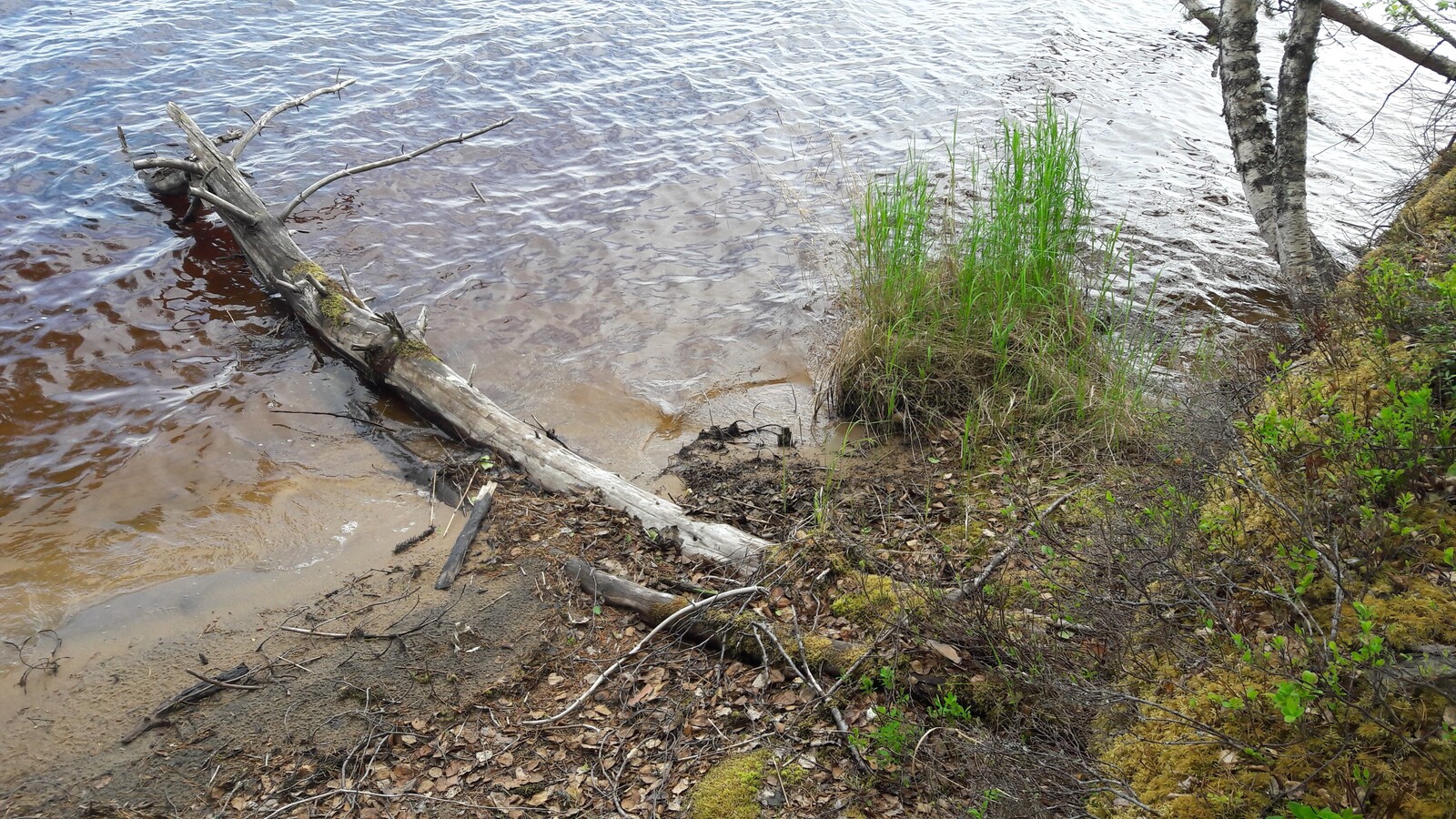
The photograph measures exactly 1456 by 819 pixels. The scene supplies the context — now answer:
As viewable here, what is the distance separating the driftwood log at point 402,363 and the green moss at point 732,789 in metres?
1.20

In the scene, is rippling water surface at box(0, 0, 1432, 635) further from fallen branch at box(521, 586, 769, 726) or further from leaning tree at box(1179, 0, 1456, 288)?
fallen branch at box(521, 586, 769, 726)

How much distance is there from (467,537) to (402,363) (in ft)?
6.82

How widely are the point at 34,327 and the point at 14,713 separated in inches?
195

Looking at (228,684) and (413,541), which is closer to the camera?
(228,684)

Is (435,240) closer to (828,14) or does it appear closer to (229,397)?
(229,397)

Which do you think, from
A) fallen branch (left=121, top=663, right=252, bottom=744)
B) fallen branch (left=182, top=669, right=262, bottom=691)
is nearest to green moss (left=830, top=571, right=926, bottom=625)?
fallen branch (left=182, top=669, right=262, bottom=691)

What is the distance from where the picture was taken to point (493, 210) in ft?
31.7

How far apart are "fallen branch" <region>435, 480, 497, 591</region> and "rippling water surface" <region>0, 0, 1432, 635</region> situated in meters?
0.71

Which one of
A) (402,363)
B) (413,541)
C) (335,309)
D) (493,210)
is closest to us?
(413,541)

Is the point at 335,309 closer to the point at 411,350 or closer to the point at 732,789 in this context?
the point at 411,350

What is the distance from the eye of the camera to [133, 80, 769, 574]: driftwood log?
4.95 meters

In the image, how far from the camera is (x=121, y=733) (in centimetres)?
381

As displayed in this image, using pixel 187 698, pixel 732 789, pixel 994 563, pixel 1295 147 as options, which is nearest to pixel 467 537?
pixel 187 698

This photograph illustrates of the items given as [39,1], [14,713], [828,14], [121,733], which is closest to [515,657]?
[121,733]
